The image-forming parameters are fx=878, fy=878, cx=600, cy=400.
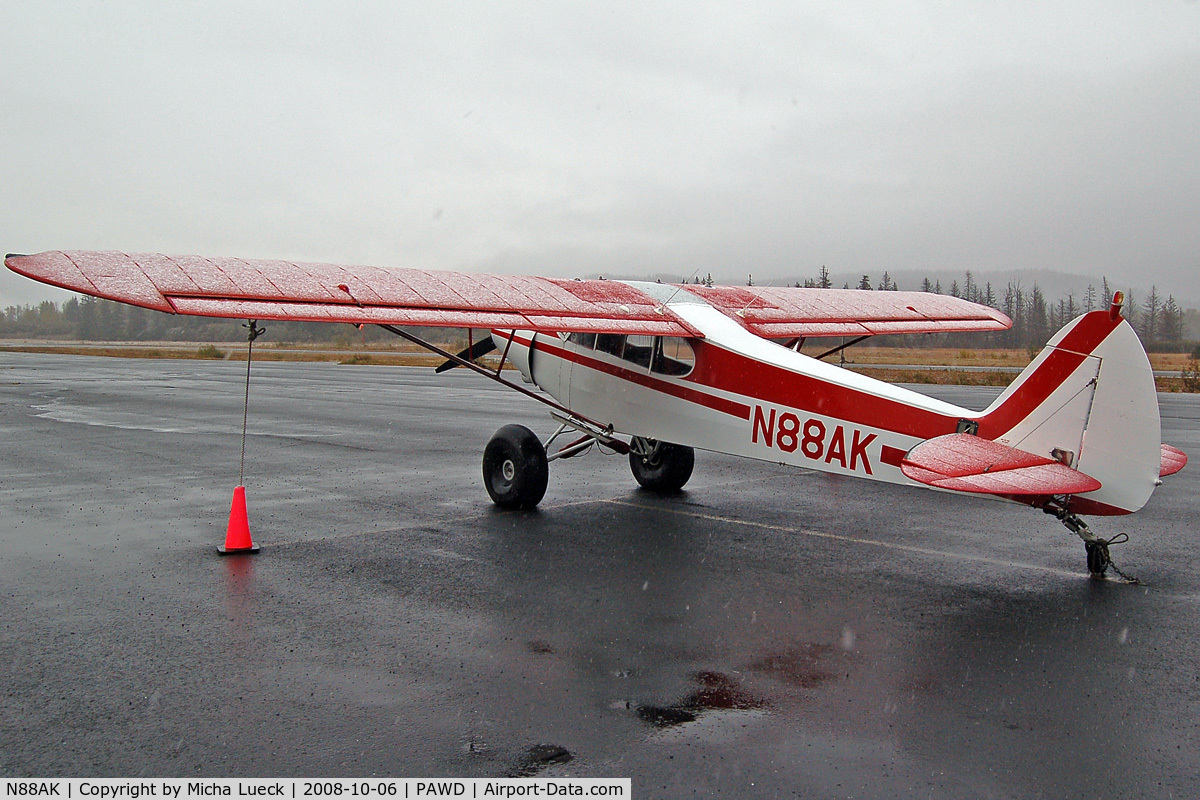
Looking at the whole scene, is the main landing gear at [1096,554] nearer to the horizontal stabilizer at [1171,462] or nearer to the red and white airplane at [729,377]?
the red and white airplane at [729,377]

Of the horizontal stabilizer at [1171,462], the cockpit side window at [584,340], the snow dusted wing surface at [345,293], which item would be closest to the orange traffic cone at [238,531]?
the snow dusted wing surface at [345,293]

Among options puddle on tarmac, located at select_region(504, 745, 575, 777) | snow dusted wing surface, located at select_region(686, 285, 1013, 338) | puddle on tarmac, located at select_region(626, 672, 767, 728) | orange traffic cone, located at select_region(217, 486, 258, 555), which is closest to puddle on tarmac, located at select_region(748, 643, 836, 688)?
puddle on tarmac, located at select_region(626, 672, 767, 728)

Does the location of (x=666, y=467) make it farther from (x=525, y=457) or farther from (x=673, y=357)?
(x=673, y=357)

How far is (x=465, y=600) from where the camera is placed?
6305 mm

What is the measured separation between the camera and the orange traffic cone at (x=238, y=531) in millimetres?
7605

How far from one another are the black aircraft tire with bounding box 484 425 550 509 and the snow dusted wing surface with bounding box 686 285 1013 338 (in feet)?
8.94

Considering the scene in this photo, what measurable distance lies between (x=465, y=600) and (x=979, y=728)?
11.4ft

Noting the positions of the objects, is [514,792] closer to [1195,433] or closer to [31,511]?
[31,511]

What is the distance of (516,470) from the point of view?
30.9 ft

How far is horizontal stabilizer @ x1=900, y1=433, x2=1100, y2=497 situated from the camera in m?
5.80

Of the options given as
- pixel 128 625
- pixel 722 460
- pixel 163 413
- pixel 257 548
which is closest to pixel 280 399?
pixel 163 413

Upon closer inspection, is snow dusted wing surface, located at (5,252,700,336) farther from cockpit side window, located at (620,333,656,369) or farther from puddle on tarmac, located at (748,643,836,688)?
puddle on tarmac, located at (748,643,836,688)

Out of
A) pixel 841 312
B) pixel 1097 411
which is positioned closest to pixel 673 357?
pixel 841 312

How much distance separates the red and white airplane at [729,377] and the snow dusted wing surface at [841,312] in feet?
0.12
